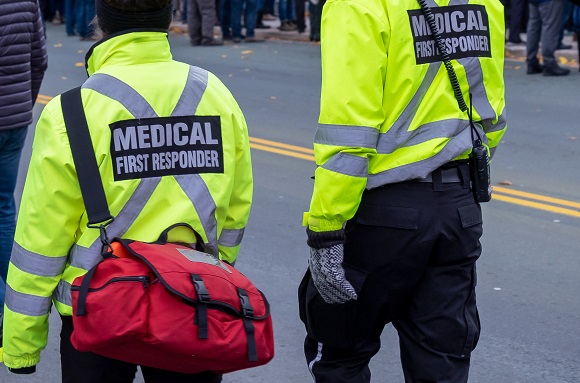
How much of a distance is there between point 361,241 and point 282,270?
288 centimetres

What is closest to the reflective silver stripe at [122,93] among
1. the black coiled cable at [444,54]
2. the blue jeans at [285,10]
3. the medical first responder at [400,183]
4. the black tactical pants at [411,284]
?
the medical first responder at [400,183]

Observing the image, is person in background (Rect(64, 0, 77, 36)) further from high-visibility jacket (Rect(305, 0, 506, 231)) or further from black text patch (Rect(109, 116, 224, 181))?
black text patch (Rect(109, 116, 224, 181))

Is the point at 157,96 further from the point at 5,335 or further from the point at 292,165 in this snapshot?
the point at 292,165

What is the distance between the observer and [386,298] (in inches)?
131

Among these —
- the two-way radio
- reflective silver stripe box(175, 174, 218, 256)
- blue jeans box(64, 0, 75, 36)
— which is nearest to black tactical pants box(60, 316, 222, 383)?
reflective silver stripe box(175, 174, 218, 256)

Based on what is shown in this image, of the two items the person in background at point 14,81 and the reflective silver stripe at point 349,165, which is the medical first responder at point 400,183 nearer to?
the reflective silver stripe at point 349,165

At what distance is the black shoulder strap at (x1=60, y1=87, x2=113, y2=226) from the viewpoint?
9.15 feet

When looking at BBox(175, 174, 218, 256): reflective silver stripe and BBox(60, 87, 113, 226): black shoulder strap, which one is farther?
BBox(175, 174, 218, 256): reflective silver stripe

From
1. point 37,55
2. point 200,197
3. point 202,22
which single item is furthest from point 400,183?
point 202,22

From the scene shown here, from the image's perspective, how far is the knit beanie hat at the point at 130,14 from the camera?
288 centimetres

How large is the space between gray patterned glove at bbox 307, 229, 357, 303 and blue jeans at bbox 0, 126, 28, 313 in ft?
6.54

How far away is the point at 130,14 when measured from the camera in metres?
2.89

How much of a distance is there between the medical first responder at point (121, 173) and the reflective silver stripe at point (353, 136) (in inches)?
12.3

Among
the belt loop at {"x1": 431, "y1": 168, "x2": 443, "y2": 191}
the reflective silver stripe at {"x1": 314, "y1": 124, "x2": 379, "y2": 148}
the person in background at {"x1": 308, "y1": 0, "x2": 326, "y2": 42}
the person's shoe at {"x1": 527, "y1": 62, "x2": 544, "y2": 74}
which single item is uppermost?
the reflective silver stripe at {"x1": 314, "y1": 124, "x2": 379, "y2": 148}
